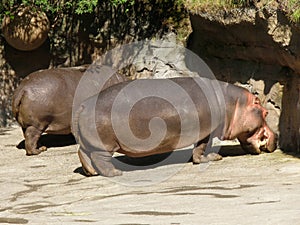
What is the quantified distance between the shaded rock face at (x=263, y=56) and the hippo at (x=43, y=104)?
1.30 m

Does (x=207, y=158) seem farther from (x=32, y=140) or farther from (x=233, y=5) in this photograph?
(x=32, y=140)

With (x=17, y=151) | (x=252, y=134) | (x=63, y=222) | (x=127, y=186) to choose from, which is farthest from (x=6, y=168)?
(x=63, y=222)

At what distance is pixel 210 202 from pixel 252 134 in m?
2.61

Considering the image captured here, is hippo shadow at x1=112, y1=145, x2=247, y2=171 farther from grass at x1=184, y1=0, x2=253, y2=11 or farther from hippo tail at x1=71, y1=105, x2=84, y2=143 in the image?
grass at x1=184, y1=0, x2=253, y2=11

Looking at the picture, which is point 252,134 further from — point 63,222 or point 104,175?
point 63,222

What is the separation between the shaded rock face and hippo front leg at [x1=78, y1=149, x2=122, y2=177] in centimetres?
197

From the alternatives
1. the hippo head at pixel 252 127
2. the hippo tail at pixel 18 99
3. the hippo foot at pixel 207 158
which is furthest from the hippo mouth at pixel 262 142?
the hippo tail at pixel 18 99

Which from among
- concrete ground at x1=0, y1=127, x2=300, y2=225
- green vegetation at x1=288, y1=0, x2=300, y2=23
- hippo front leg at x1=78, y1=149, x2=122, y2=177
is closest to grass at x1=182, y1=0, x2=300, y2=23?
green vegetation at x1=288, y1=0, x2=300, y2=23

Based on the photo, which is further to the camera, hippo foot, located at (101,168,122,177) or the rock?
the rock

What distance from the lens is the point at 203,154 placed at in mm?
8266

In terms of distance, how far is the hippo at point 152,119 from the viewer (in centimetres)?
772

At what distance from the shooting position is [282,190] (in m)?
6.15

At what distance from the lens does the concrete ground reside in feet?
18.0

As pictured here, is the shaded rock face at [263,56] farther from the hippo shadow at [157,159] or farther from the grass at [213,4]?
the hippo shadow at [157,159]
